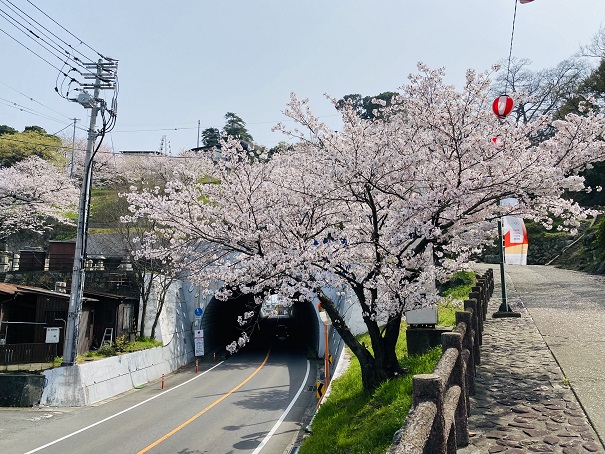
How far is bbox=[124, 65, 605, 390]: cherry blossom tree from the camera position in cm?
881

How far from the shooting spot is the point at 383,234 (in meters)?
9.38

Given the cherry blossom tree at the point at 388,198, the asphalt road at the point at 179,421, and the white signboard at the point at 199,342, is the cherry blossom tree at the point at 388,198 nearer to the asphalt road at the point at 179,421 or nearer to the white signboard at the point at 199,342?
the asphalt road at the point at 179,421

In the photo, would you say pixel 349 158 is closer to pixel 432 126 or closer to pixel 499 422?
pixel 432 126

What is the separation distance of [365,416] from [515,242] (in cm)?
871

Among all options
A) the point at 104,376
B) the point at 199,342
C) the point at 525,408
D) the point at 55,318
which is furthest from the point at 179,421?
the point at 199,342

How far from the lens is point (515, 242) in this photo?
14.8 m

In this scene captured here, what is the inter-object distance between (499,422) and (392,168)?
4.86m

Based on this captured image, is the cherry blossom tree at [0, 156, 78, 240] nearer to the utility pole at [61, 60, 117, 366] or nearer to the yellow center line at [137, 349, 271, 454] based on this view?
the utility pole at [61, 60, 117, 366]

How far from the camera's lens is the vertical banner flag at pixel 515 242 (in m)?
14.7

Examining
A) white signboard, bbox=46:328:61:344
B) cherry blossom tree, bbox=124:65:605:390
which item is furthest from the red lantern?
white signboard, bbox=46:328:61:344

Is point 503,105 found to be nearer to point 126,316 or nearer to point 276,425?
point 276,425

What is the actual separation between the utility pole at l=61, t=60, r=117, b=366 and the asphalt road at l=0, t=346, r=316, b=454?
8.09ft

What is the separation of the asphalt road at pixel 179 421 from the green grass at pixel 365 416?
7.90 ft

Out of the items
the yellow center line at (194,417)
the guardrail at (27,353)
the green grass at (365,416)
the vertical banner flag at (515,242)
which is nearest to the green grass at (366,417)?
the green grass at (365,416)
